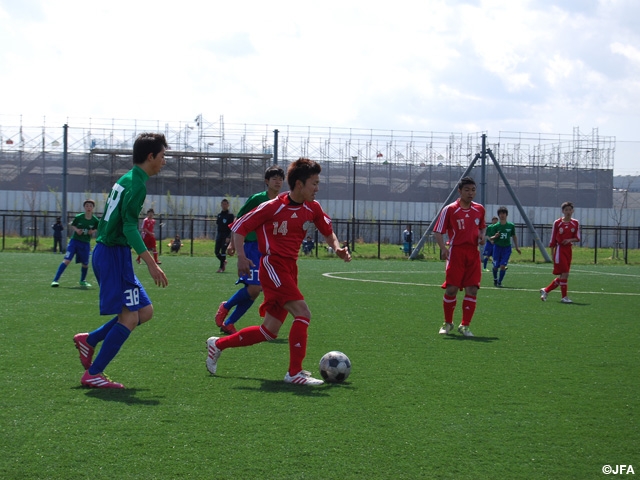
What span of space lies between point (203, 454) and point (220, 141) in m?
65.5

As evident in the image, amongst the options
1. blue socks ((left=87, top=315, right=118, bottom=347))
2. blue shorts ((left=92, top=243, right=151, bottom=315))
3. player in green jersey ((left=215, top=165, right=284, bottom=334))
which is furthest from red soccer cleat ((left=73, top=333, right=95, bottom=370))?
player in green jersey ((left=215, top=165, right=284, bottom=334))

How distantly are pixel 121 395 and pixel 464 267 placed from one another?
544cm

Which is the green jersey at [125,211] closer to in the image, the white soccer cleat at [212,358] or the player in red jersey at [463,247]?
the white soccer cleat at [212,358]

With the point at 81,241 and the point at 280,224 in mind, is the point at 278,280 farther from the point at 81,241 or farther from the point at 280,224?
the point at 81,241

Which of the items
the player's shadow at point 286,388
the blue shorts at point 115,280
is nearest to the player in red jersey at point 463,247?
the player's shadow at point 286,388

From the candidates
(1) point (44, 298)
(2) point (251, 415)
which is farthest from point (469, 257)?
(1) point (44, 298)

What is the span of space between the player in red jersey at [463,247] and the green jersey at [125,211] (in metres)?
4.98

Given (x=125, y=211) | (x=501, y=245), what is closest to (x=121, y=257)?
(x=125, y=211)

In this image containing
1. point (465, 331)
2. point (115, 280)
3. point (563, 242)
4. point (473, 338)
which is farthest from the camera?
point (563, 242)

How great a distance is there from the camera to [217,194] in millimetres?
67125

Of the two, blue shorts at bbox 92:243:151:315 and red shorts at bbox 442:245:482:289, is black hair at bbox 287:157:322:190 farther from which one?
red shorts at bbox 442:245:482:289

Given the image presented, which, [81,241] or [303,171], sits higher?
[303,171]

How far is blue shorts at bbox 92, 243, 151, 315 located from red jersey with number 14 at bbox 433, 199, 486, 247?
4928 mm

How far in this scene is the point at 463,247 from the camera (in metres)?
10.0
